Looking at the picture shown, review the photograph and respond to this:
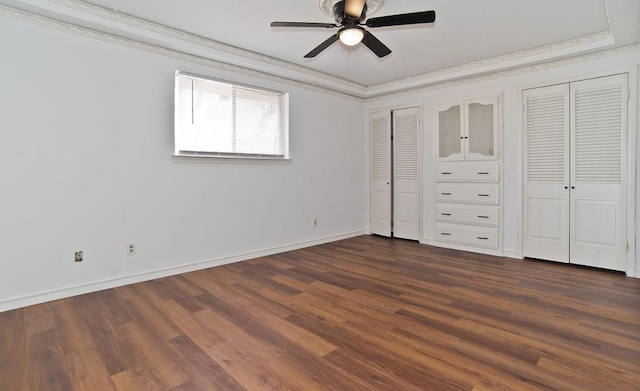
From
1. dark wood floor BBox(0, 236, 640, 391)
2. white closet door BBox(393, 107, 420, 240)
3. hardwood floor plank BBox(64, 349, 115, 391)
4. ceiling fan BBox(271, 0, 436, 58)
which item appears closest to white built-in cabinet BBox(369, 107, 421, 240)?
white closet door BBox(393, 107, 420, 240)

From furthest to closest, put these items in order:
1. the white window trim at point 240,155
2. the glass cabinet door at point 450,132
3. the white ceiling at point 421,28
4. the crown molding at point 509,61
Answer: the glass cabinet door at point 450,132
the white window trim at point 240,155
the crown molding at point 509,61
the white ceiling at point 421,28

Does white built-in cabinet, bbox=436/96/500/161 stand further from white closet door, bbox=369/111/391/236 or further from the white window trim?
the white window trim

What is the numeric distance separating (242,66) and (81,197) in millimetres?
2365

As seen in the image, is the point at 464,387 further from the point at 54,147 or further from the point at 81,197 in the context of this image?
the point at 54,147

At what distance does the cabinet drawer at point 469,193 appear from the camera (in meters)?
4.55

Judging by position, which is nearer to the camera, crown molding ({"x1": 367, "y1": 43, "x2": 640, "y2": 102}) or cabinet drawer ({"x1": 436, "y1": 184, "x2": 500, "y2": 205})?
crown molding ({"x1": 367, "y1": 43, "x2": 640, "y2": 102})

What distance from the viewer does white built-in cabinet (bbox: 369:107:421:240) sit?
5426 millimetres

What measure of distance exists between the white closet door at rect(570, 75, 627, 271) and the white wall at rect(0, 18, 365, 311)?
3.86 metres

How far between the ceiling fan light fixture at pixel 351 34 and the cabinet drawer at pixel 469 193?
302 cm

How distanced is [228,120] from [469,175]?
348 cm

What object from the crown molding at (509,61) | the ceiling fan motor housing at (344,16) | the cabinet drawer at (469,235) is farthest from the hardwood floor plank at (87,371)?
the crown molding at (509,61)

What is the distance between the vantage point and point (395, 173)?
570 cm

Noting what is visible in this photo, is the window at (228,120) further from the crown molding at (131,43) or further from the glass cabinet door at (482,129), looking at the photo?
the glass cabinet door at (482,129)

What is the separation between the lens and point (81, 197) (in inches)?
121
